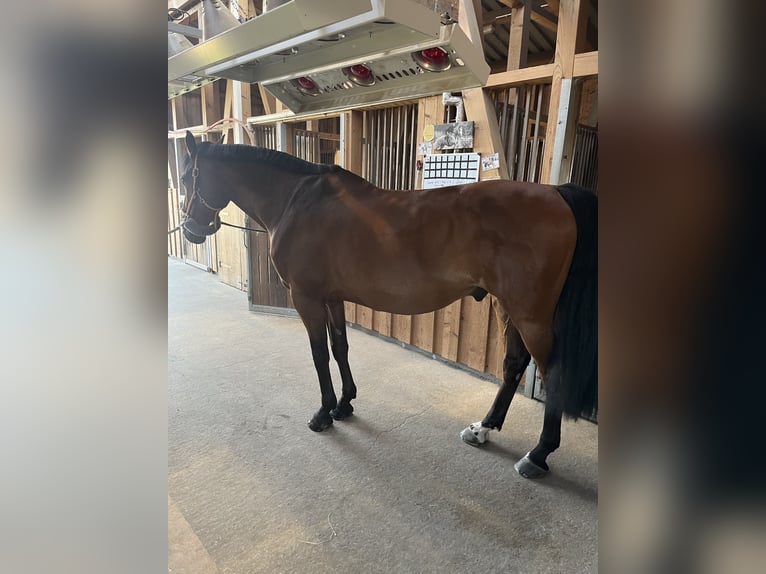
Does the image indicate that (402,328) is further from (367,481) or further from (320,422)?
(367,481)

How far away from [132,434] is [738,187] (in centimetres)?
36

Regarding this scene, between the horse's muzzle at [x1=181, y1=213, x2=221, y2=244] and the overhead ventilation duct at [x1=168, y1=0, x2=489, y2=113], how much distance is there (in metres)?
0.82

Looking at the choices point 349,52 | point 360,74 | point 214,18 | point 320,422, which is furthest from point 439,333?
point 214,18

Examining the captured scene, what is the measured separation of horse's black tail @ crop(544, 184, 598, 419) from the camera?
67.5 inches

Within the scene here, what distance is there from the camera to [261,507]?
1.64 m

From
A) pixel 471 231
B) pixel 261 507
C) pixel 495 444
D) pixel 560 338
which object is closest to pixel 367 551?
pixel 261 507

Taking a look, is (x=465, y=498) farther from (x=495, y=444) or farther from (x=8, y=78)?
(x=8, y=78)

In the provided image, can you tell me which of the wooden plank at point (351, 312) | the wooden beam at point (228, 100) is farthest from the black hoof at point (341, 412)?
the wooden beam at point (228, 100)

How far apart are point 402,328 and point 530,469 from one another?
167 cm

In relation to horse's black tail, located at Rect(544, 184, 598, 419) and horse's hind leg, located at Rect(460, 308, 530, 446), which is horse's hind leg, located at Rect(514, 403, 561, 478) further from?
horse's hind leg, located at Rect(460, 308, 530, 446)

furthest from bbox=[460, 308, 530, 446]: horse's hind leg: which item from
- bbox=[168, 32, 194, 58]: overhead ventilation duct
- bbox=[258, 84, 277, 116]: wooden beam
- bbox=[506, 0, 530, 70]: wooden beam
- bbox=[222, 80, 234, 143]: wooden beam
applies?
bbox=[222, 80, 234, 143]: wooden beam

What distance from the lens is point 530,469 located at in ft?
6.08

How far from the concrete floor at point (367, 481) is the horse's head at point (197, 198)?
1013mm

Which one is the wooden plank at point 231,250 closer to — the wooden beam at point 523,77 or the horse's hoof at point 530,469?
the wooden beam at point 523,77
